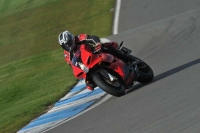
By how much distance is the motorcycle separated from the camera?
8727 millimetres

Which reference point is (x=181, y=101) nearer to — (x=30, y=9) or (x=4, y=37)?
(x=4, y=37)

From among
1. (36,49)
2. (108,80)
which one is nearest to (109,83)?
(108,80)

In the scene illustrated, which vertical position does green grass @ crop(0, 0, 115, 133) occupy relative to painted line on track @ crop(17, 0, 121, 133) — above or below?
below

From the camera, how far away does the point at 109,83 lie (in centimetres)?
883

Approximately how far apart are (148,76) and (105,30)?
10.6 m

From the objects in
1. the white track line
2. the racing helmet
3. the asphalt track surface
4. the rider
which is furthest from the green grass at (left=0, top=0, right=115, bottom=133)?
the asphalt track surface

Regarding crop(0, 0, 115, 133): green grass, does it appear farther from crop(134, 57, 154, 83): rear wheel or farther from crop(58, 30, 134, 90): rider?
crop(134, 57, 154, 83): rear wheel

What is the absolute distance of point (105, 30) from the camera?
19875mm

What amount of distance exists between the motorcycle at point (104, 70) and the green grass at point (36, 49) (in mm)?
1487

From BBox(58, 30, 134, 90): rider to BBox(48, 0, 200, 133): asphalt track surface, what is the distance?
2.25 ft

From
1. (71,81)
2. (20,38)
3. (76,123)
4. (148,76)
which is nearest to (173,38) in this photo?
(71,81)

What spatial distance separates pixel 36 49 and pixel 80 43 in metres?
10.6

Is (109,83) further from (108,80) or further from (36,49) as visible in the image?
(36,49)

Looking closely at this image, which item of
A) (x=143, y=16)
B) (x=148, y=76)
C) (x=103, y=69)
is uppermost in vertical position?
(x=103, y=69)
